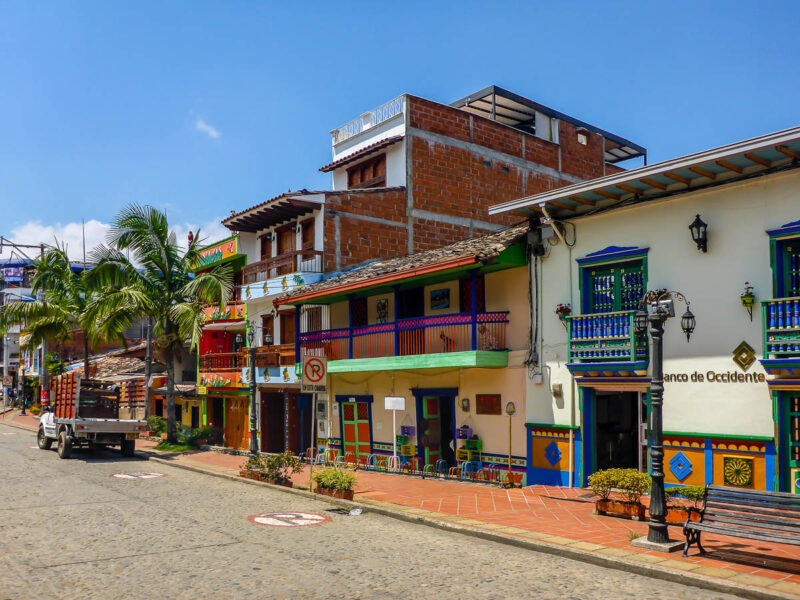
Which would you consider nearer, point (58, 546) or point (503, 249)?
point (58, 546)

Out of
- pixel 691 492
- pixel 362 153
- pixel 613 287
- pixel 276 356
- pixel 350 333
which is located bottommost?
pixel 691 492

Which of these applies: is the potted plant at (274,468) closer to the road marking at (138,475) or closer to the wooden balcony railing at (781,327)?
the road marking at (138,475)

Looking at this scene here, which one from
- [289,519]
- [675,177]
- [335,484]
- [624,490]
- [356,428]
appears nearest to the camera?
[624,490]

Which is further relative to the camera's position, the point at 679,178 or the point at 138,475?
the point at 138,475

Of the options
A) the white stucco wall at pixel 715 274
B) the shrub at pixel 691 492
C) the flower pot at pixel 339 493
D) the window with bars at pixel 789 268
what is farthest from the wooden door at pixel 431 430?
the window with bars at pixel 789 268

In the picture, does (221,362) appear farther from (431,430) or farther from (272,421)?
(431,430)

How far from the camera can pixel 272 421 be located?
28797mm

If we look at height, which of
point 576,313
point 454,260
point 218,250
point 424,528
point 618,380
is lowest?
point 424,528

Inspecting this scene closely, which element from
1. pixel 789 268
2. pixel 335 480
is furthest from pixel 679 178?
pixel 335 480

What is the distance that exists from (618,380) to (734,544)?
5.32 m

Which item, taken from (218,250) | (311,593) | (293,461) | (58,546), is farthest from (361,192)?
(311,593)

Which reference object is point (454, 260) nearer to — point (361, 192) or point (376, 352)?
point (376, 352)

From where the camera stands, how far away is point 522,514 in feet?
42.7

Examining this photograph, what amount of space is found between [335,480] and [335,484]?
84mm
